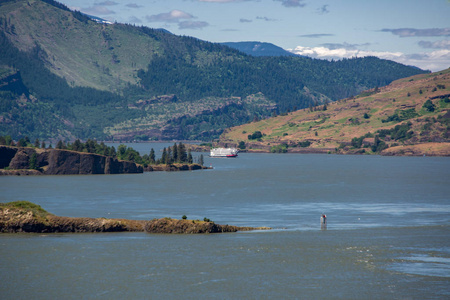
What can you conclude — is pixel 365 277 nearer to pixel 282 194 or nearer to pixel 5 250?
pixel 5 250

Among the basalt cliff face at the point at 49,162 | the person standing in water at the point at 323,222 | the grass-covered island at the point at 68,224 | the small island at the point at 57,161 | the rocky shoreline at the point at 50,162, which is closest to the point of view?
the grass-covered island at the point at 68,224

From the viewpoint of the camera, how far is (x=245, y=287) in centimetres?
4259

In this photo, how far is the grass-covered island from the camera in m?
60.3

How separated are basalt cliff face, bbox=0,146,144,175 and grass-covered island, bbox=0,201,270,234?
98598mm

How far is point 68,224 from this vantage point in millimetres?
61375

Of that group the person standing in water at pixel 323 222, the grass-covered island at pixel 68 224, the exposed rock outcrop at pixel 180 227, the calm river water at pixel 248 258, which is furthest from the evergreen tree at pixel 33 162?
the exposed rock outcrop at pixel 180 227

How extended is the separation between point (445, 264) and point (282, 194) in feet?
246

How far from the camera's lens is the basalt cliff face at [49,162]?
156625 millimetres

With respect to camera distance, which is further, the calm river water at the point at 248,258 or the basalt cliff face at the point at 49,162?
the basalt cliff face at the point at 49,162

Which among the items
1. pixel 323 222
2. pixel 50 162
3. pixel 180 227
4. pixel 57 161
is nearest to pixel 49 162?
pixel 50 162

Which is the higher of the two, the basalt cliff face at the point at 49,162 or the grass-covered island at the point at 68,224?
the basalt cliff face at the point at 49,162

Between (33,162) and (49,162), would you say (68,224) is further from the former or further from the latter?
(49,162)

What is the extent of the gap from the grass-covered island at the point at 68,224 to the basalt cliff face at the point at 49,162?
323ft

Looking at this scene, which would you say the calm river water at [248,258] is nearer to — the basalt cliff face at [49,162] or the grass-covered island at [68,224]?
the grass-covered island at [68,224]
